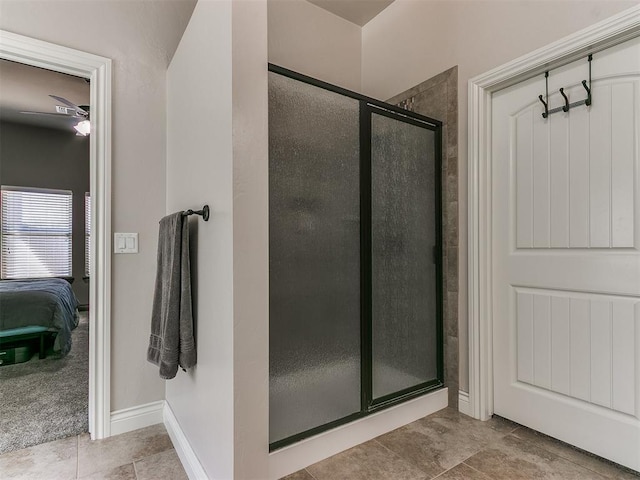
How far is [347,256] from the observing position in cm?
178

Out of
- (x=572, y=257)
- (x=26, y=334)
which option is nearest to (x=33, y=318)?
(x=26, y=334)

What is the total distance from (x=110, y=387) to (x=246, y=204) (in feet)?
4.87

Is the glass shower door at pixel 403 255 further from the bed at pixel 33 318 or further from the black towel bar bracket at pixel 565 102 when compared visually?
the bed at pixel 33 318

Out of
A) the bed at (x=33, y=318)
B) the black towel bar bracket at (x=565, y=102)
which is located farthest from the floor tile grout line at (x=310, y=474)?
the bed at (x=33, y=318)

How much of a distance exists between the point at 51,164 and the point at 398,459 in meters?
6.41

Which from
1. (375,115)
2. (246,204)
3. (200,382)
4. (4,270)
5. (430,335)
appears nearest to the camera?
(246,204)

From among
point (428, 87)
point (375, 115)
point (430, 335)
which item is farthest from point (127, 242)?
point (428, 87)

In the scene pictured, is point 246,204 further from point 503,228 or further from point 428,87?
point 428,87

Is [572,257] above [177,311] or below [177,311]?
above

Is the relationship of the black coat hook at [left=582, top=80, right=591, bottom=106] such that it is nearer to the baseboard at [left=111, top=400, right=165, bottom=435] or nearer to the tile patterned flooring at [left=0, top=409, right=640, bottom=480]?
the tile patterned flooring at [left=0, top=409, right=640, bottom=480]

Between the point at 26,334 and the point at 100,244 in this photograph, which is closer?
the point at 100,244

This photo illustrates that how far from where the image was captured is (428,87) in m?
2.34

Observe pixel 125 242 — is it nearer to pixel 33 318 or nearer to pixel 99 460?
pixel 99 460

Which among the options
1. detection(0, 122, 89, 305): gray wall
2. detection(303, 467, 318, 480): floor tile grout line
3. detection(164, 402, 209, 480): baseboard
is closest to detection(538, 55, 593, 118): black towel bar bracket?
detection(303, 467, 318, 480): floor tile grout line
